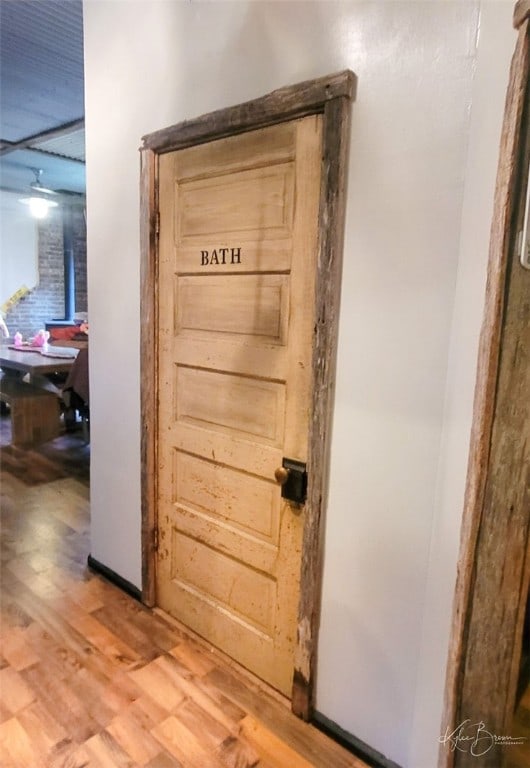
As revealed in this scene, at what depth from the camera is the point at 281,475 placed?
1660mm

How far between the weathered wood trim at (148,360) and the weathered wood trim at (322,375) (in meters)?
0.88

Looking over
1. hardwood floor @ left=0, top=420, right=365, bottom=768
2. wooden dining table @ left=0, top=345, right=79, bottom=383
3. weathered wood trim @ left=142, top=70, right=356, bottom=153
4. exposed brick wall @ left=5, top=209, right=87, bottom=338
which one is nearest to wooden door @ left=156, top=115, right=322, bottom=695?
weathered wood trim @ left=142, top=70, right=356, bottom=153

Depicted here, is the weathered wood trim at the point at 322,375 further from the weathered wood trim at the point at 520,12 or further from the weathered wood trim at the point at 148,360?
the weathered wood trim at the point at 148,360

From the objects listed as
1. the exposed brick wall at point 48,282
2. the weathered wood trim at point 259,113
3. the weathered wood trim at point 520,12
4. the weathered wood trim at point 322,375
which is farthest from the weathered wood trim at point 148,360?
the exposed brick wall at point 48,282

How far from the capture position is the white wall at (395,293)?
120cm

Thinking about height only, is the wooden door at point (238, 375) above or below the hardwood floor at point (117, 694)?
above

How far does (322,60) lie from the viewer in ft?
4.76

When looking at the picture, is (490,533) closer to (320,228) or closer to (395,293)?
(395,293)

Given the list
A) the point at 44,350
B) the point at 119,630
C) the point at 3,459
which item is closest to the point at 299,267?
the point at 119,630

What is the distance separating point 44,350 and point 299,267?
4.35 metres

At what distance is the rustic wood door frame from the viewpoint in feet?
4.67

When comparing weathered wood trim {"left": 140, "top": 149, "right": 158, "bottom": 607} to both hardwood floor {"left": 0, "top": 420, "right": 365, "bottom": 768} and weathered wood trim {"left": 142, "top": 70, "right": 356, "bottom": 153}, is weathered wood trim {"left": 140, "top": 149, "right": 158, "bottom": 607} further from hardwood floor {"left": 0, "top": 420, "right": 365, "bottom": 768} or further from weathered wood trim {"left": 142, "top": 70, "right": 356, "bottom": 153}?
hardwood floor {"left": 0, "top": 420, "right": 365, "bottom": 768}

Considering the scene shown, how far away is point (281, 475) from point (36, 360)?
359 centimetres

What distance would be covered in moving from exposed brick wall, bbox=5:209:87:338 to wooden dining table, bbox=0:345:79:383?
2.64 m
